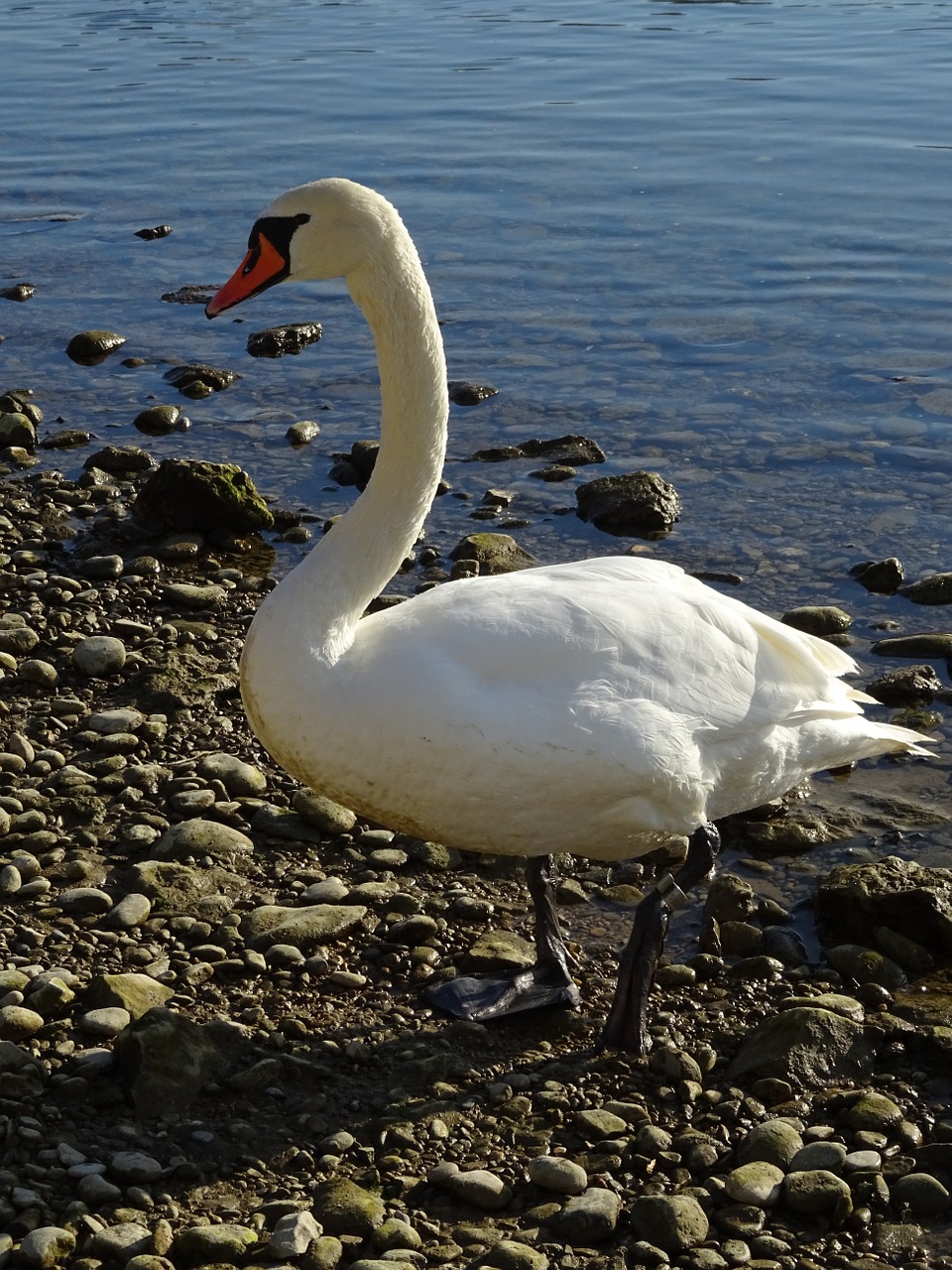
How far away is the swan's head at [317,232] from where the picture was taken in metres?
4.81

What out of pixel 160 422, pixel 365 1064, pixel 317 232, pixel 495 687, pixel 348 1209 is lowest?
pixel 365 1064

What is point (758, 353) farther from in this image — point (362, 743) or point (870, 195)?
point (362, 743)

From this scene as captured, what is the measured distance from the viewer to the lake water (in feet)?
32.3

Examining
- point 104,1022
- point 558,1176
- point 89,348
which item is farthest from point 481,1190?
point 89,348

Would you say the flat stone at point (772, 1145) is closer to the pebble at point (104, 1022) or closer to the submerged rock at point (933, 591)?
the pebble at point (104, 1022)

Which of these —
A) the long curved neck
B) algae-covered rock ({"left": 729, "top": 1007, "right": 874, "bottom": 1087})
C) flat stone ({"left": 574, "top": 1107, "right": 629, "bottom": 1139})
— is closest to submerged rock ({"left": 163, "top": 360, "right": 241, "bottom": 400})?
the long curved neck

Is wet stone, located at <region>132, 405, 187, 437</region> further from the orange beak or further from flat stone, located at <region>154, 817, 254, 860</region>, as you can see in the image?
Result: the orange beak

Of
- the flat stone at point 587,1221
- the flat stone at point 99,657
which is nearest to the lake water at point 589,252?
the flat stone at point 99,657

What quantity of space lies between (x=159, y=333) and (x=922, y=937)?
9.21m

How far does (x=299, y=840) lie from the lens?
5.83 metres

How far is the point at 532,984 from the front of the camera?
5.12 meters

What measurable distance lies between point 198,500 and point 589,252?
6.64 metres

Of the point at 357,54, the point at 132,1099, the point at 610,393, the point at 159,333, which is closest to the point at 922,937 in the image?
the point at 132,1099

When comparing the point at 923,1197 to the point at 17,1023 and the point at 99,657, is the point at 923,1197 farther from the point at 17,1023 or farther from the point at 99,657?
the point at 99,657
